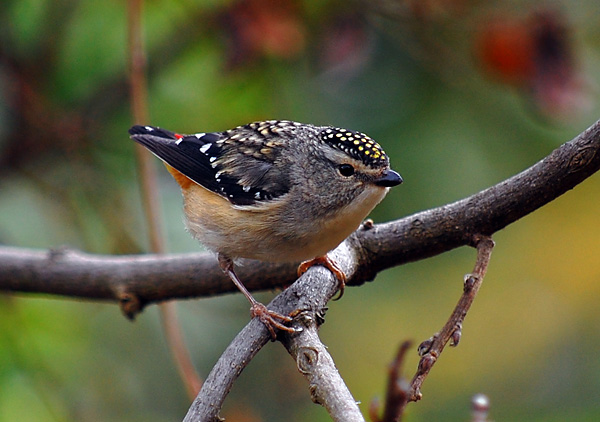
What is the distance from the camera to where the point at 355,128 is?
211 inches

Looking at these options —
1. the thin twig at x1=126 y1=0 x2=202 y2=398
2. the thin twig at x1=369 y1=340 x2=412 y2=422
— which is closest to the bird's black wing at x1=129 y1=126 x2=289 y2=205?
the thin twig at x1=126 y1=0 x2=202 y2=398

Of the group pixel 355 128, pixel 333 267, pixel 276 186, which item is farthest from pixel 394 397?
pixel 355 128

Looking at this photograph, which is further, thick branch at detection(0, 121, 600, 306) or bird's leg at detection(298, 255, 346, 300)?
bird's leg at detection(298, 255, 346, 300)

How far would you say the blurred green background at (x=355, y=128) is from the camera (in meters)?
5.08

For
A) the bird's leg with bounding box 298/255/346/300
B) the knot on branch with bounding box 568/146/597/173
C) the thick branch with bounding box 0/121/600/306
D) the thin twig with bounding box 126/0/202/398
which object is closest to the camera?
the knot on branch with bounding box 568/146/597/173

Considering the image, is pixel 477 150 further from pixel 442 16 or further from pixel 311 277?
pixel 311 277

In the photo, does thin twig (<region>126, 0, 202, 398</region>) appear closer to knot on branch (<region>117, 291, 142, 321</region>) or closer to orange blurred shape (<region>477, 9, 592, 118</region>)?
knot on branch (<region>117, 291, 142, 321</region>)

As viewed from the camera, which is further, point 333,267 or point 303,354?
point 333,267

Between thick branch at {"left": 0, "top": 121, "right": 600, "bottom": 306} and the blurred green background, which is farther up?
the blurred green background

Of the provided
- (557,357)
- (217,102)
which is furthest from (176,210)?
(557,357)

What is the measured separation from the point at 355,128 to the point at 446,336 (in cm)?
292

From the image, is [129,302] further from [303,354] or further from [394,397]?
[394,397]

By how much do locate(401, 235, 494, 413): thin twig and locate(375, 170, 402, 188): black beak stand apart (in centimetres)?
84

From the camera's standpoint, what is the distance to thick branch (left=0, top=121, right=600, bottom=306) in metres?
2.91
